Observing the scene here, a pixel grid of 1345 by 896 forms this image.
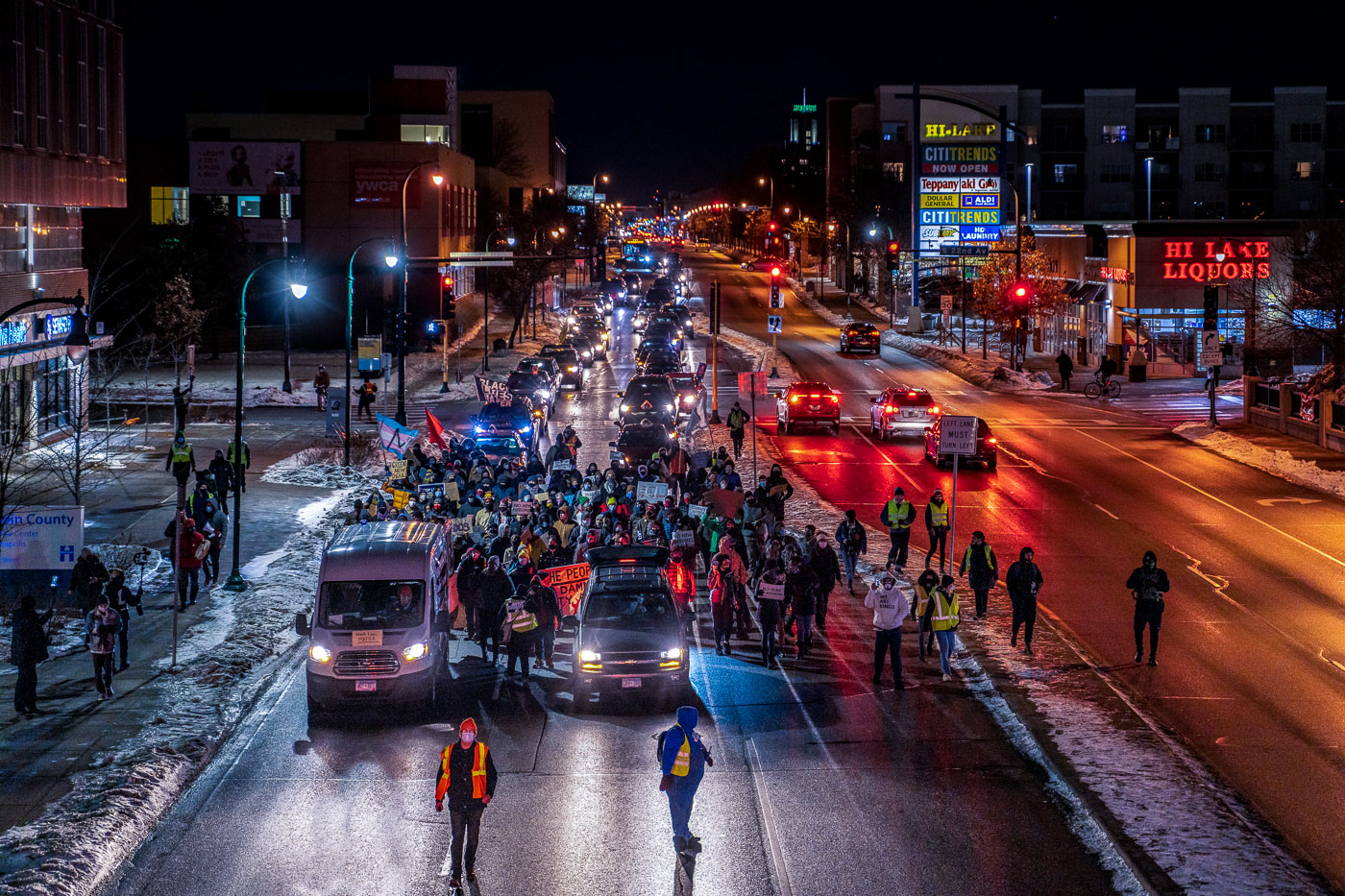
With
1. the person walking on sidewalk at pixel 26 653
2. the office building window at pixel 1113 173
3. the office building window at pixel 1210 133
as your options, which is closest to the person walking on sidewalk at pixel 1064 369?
the person walking on sidewalk at pixel 26 653

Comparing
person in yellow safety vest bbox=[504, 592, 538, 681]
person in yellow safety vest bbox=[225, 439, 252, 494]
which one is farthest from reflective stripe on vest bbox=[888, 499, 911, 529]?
person in yellow safety vest bbox=[225, 439, 252, 494]

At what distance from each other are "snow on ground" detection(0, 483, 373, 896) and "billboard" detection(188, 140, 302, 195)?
2511 inches

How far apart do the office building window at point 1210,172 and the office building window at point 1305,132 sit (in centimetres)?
616

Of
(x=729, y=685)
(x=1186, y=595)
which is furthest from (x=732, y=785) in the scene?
(x=1186, y=595)

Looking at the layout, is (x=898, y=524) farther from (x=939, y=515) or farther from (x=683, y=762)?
(x=683, y=762)

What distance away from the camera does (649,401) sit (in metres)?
44.4

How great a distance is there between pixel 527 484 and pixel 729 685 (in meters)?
10.3

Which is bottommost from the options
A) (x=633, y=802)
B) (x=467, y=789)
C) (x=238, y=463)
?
(x=633, y=802)

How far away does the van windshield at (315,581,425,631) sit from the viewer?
1709 cm

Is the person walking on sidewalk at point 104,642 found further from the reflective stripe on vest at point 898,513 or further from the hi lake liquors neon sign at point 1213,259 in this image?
the hi lake liquors neon sign at point 1213,259

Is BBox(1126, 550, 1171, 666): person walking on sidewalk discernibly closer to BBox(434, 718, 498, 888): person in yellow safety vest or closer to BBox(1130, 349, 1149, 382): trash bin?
BBox(434, 718, 498, 888): person in yellow safety vest

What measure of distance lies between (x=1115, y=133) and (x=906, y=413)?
89390 millimetres

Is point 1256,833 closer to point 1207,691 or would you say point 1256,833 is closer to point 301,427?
point 1207,691

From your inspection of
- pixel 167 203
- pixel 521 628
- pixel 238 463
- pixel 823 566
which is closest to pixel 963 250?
pixel 167 203
